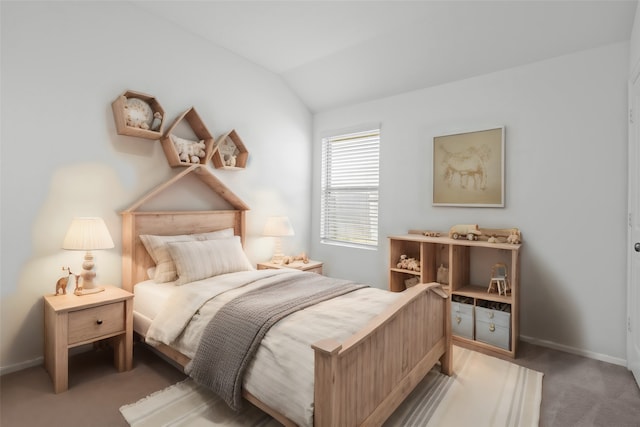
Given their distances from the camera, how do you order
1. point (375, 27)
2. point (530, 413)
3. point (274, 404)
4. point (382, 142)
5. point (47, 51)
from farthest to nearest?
point (382, 142), point (375, 27), point (47, 51), point (530, 413), point (274, 404)

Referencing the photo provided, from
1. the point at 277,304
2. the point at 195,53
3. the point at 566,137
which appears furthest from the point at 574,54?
the point at 195,53

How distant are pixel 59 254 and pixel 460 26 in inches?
147

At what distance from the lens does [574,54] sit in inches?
109

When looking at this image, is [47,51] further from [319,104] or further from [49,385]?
[319,104]

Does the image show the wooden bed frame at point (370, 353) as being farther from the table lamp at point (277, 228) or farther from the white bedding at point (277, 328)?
the table lamp at point (277, 228)

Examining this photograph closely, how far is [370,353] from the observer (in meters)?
1.64

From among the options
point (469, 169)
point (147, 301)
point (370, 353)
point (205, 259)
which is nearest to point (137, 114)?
point (205, 259)

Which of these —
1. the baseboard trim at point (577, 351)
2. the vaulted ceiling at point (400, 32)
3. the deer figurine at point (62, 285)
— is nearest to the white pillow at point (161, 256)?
the deer figurine at point (62, 285)

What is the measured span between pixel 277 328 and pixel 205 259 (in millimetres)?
1255

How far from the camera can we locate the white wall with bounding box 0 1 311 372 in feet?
7.51

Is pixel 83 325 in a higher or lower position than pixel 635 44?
lower

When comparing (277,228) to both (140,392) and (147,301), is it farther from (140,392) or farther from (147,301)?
(140,392)

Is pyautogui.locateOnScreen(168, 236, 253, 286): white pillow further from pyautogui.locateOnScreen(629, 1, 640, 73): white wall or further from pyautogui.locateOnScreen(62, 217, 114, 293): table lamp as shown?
pyautogui.locateOnScreen(629, 1, 640, 73): white wall

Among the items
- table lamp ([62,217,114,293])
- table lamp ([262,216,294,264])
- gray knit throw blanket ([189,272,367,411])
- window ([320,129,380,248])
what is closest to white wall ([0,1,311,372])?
table lamp ([62,217,114,293])
